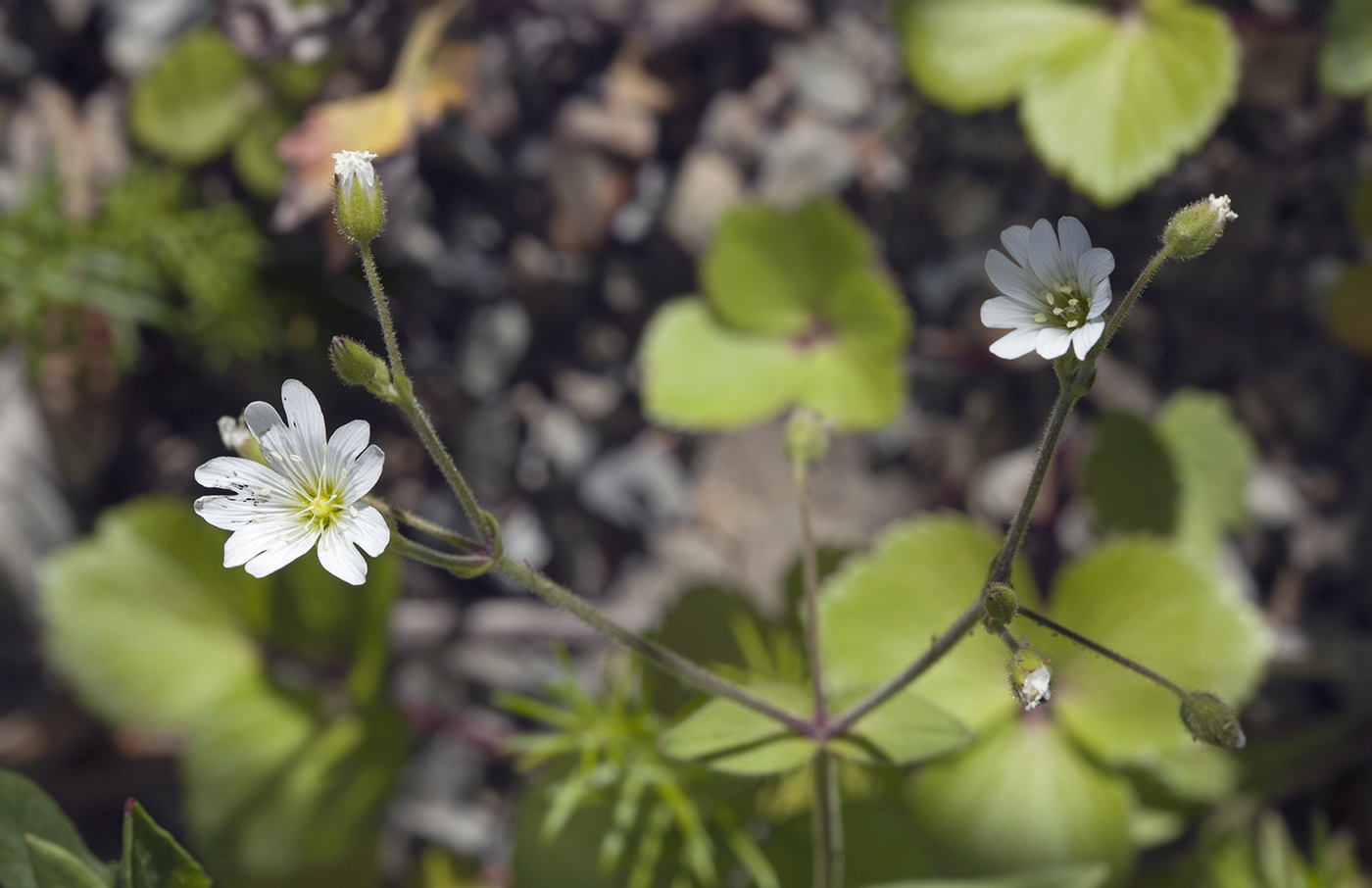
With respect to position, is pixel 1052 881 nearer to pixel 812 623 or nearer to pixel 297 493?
pixel 812 623

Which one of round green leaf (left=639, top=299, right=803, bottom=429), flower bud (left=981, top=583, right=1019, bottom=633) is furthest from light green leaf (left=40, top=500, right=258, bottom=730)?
flower bud (left=981, top=583, right=1019, bottom=633)

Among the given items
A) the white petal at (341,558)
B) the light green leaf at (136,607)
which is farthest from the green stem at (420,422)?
the light green leaf at (136,607)

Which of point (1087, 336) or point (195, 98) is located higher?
point (195, 98)

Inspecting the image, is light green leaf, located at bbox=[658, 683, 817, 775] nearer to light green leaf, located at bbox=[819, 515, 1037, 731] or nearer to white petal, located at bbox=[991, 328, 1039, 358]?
light green leaf, located at bbox=[819, 515, 1037, 731]

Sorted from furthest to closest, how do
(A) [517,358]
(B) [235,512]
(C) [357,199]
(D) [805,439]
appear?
(A) [517,358] → (D) [805,439] → (B) [235,512] → (C) [357,199]

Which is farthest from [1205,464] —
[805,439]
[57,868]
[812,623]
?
[57,868]

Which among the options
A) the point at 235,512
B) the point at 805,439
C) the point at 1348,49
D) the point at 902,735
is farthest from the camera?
the point at 1348,49

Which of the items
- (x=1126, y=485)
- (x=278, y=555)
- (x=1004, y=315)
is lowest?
(x=278, y=555)
